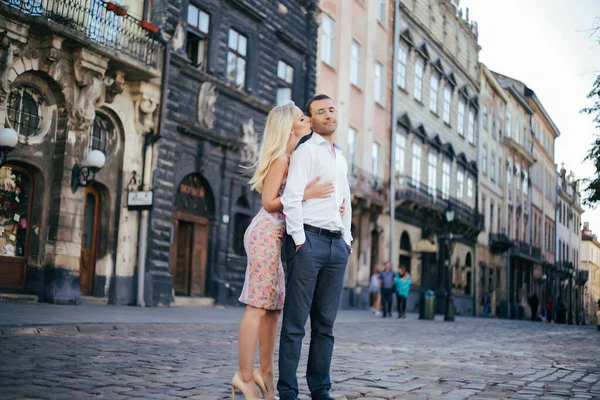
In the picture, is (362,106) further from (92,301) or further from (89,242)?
(92,301)

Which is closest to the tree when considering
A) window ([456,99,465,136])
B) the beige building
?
window ([456,99,465,136])

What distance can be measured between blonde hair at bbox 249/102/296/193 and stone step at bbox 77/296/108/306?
1191 cm

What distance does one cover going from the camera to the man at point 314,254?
461 cm

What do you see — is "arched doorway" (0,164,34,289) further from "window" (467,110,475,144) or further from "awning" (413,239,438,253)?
"window" (467,110,475,144)

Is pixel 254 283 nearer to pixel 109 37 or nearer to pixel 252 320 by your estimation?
pixel 252 320

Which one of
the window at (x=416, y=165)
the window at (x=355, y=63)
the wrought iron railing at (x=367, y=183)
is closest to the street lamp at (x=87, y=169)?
the wrought iron railing at (x=367, y=183)

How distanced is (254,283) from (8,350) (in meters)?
3.47

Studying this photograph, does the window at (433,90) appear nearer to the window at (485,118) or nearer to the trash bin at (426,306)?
the window at (485,118)

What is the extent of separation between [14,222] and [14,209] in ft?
0.87

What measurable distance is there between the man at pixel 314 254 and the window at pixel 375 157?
85.9ft

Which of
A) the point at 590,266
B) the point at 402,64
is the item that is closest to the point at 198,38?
Result: the point at 402,64

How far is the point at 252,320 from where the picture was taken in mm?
4758

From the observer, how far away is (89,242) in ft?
56.6

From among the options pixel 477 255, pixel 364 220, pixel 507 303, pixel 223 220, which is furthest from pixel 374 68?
pixel 507 303
